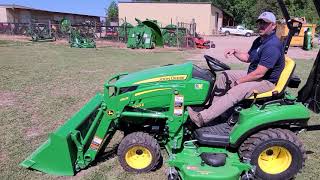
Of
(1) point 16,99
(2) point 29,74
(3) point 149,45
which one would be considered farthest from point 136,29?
(1) point 16,99

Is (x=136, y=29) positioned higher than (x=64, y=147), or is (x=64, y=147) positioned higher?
(x=136, y=29)

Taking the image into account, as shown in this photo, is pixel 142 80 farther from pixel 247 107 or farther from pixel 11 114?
pixel 11 114

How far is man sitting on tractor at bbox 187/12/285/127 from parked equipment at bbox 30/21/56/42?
2661 cm

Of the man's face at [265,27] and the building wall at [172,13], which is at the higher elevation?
the building wall at [172,13]

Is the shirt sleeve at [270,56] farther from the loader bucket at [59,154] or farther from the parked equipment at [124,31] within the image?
the parked equipment at [124,31]

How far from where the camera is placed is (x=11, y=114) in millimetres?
7031

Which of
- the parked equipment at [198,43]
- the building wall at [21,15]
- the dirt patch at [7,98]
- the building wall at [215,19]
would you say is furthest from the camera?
the building wall at [215,19]

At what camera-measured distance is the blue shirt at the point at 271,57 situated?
438 centimetres

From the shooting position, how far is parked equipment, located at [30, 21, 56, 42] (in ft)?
96.2

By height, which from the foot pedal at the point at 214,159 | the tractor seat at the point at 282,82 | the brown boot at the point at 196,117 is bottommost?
the foot pedal at the point at 214,159

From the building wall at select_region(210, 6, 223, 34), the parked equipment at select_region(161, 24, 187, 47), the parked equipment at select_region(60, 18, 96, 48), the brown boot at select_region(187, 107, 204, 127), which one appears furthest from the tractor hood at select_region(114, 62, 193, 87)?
the building wall at select_region(210, 6, 223, 34)

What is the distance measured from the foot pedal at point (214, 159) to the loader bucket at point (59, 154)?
1469 mm

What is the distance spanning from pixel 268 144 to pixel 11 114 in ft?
15.6

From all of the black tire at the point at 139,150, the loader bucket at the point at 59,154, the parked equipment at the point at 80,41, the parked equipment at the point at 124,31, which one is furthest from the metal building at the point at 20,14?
the black tire at the point at 139,150
